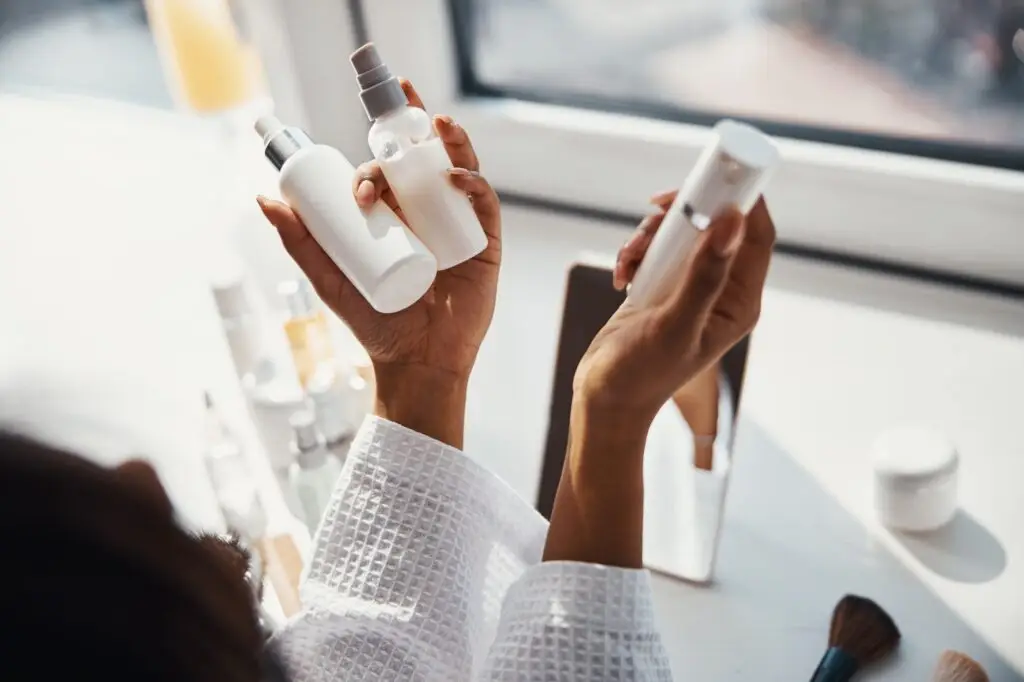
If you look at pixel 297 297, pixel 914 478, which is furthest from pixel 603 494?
pixel 297 297

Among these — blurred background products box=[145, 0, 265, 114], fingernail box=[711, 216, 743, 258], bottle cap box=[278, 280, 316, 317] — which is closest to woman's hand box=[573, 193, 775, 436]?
fingernail box=[711, 216, 743, 258]

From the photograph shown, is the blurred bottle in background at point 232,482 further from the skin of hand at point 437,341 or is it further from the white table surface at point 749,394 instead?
the skin of hand at point 437,341

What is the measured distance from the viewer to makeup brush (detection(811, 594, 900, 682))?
57 centimetres

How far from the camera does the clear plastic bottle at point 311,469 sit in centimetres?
71

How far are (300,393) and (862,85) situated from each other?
1.74ft

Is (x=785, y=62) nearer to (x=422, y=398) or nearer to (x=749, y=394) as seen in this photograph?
(x=749, y=394)

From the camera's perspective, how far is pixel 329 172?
0.50 metres

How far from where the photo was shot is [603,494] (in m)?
0.51

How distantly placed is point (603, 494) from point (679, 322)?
12cm

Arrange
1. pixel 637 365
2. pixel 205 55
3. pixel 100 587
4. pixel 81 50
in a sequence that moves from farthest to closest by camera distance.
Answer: pixel 81 50
pixel 205 55
pixel 637 365
pixel 100 587

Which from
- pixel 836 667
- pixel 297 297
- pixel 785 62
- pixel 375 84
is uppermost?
pixel 375 84

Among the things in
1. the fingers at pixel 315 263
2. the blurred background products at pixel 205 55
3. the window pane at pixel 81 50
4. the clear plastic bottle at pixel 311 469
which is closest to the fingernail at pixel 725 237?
the fingers at pixel 315 263

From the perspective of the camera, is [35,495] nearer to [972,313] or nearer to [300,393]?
[300,393]

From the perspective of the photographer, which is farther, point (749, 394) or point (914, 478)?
point (749, 394)
